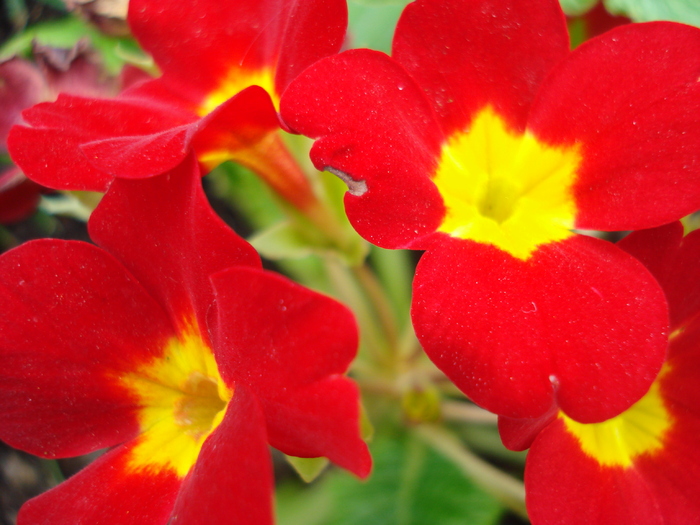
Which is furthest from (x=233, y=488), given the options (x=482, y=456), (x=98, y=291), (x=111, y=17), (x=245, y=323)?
(x=482, y=456)

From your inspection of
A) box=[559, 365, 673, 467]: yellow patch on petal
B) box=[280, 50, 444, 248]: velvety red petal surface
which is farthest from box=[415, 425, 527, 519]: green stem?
box=[280, 50, 444, 248]: velvety red petal surface

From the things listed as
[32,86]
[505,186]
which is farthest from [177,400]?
[32,86]

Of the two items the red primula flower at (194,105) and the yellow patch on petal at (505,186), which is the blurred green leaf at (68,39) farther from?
the yellow patch on petal at (505,186)

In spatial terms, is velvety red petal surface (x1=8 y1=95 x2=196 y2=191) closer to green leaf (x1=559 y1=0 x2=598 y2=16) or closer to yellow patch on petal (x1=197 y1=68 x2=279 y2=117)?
yellow patch on petal (x1=197 y1=68 x2=279 y2=117)

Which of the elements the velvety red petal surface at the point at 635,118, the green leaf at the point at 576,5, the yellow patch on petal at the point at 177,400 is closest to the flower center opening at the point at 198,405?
the yellow patch on petal at the point at 177,400

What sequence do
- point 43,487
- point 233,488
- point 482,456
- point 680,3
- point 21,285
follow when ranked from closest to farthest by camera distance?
1. point 233,488
2. point 21,285
3. point 680,3
4. point 43,487
5. point 482,456

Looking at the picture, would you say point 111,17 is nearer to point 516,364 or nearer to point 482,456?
point 516,364
